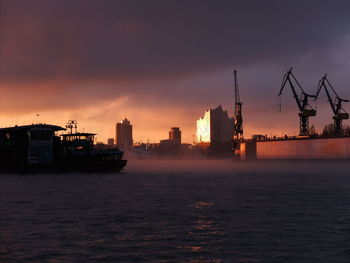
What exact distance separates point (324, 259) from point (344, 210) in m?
20.8

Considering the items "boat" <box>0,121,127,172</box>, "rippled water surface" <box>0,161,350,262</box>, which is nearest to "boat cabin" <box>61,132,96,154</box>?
"boat" <box>0,121,127,172</box>

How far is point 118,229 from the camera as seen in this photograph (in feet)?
104

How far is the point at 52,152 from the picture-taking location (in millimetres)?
120625

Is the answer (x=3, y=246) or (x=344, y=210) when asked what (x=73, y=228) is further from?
(x=344, y=210)

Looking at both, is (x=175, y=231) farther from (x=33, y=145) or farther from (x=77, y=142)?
(x=77, y=142)

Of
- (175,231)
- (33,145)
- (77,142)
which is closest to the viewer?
(175,231)

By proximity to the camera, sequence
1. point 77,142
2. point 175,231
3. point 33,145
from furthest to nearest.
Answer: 1. point 77,142
2. point 33,145
3. point 175,231

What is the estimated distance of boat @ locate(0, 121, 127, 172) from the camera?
11812 cm

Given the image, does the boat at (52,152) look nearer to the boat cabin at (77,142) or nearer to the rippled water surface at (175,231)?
the boat cabin at (77,142)

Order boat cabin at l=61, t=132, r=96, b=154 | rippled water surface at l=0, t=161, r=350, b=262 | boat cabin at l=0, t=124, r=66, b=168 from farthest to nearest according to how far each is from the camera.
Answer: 1. boat cabin at l=61, t=132, r=96, b=154
2. boat cabin at l=0, t=124, r=66, b=168
3. rippled water surface at l=0, t=161, r=350, b=262

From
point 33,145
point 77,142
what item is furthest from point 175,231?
point 77,142

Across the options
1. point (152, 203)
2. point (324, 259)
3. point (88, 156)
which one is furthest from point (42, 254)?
point (88, 156)

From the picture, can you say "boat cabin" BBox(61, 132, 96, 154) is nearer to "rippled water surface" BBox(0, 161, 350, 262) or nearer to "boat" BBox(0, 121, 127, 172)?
"boat" BBox(0, 121, 127, 172)

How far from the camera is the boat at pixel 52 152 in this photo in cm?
11812
